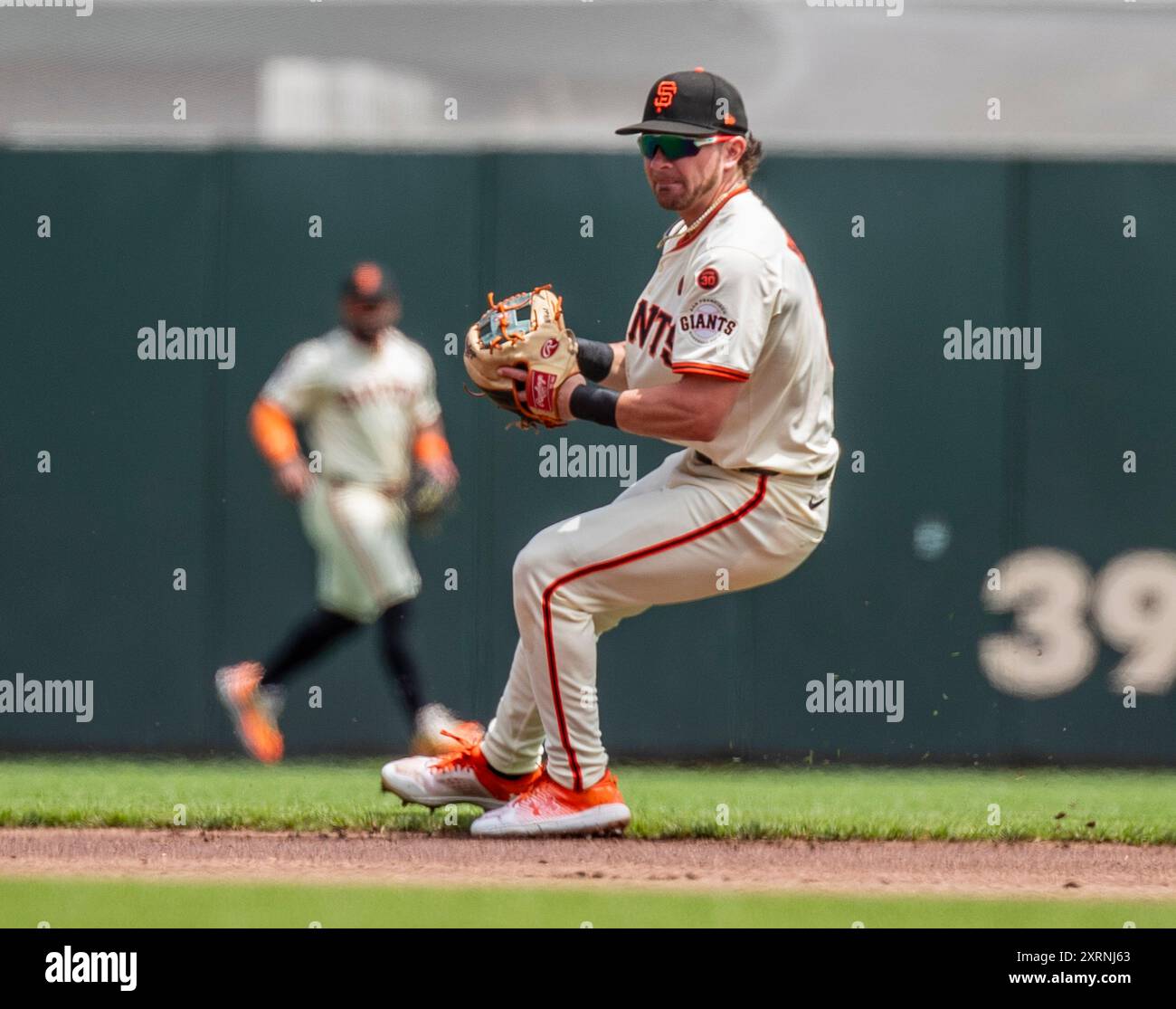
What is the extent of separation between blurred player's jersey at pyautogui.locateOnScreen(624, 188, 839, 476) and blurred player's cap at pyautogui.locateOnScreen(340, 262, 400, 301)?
2.16 metres

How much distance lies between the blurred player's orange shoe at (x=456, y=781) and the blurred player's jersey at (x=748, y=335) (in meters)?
1.05

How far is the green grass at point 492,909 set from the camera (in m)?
3.49

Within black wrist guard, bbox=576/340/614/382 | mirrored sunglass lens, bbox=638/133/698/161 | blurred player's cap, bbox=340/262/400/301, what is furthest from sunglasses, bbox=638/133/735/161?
blurred player's cap, bbox=340/262/400/301

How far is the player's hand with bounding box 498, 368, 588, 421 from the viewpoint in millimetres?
4449

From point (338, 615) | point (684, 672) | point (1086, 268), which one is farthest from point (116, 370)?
point (1086, 268)

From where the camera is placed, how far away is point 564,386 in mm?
4469

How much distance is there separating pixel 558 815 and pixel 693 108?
183cm

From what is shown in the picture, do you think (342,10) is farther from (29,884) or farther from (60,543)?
(29,884)

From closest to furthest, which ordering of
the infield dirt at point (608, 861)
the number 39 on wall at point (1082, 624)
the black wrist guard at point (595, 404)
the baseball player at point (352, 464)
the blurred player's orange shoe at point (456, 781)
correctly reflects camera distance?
1. the infield dirt at point (608, 861)
2. the black wrist guard at point (595, 404)
3. the blurred player's orange shoe at point (456, 781)
4. the baseball player at point (352, 464)
5. the number 39 on wall at point (1082, 624)

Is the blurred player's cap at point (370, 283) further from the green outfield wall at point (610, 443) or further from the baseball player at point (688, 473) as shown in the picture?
the baseball player at point (688, 473)

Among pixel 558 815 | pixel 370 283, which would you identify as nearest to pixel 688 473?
pixel 558 815

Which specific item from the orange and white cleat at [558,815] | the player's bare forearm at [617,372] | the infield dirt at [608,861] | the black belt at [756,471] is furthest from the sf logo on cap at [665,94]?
the infield dirt at [608,861]

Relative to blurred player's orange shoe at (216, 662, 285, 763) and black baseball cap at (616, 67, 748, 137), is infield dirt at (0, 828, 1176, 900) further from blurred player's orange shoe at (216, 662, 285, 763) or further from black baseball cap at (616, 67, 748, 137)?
black baseball cap at (616, 67, 748, 137)

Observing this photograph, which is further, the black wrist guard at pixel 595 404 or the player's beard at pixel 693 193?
the player's beard at pixel 693 193
